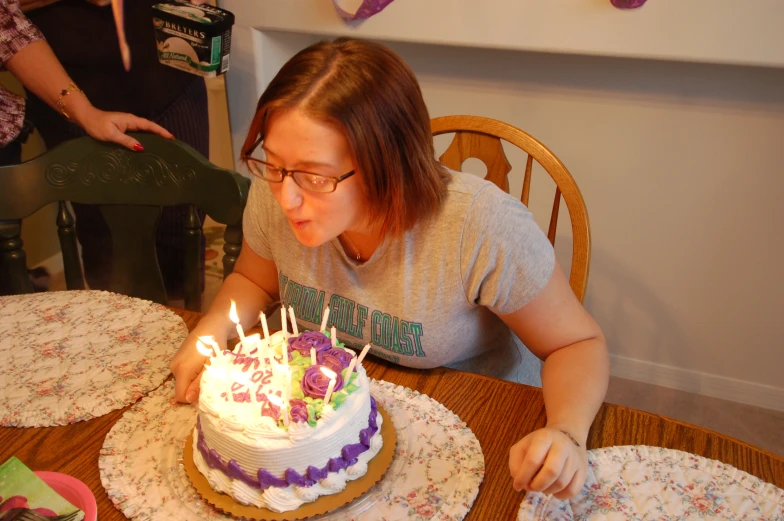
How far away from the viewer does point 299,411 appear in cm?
83

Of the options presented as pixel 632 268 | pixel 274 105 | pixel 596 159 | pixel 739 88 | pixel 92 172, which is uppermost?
pixel 274 105

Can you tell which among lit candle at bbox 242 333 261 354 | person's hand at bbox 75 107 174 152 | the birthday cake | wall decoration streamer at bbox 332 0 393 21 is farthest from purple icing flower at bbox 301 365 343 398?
wall decoration streamer at bbox 332 0 393 21

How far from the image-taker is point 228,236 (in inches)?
54.6

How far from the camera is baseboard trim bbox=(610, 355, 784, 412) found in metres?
2.22

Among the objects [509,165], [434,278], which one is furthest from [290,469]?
[509,165]

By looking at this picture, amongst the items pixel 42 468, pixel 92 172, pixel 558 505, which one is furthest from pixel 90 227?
pixel 558 505

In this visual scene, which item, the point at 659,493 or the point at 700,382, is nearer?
the point at 659,493

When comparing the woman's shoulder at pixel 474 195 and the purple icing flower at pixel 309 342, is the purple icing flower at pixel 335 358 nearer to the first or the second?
the purple icing flower at pixel 309 342

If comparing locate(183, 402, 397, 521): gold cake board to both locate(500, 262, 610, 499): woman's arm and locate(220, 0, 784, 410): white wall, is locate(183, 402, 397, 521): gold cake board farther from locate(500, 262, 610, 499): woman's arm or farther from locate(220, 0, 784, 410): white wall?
locate(220, 0, 784, 410): white wall

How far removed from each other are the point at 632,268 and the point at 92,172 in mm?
1616

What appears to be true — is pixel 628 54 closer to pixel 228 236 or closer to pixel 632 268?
pixel 632 268

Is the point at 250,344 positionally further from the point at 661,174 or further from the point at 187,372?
the point at 661,174

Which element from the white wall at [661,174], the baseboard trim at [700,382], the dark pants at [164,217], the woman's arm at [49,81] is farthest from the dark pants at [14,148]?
the baseboard trim at [700,382]

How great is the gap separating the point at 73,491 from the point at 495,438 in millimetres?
541
